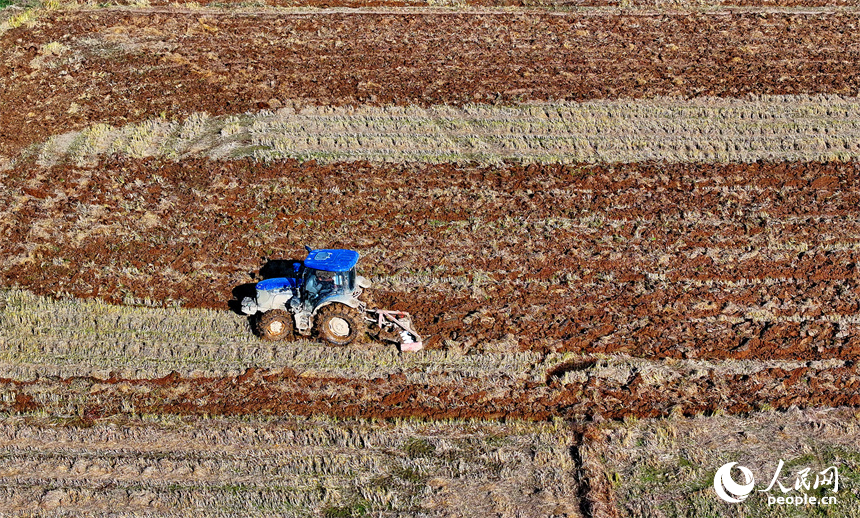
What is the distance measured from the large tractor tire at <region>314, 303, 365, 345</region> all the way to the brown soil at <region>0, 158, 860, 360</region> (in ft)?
3.53

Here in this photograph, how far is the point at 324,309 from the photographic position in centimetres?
1214

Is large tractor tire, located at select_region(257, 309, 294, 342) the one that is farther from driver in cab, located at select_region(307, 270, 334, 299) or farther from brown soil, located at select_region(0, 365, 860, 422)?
brown soil, located at select_region(0, 365, 860, 422)

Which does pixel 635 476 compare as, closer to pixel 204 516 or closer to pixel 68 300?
pixel 204 516

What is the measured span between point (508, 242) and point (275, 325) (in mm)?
4256

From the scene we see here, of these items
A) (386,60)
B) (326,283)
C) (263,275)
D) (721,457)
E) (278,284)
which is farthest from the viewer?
(386,60)

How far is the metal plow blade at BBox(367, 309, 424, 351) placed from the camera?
12.3 m

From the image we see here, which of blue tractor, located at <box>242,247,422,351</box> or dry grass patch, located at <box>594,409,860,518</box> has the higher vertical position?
blue tractor, located at <box>242,247,422,351</box>

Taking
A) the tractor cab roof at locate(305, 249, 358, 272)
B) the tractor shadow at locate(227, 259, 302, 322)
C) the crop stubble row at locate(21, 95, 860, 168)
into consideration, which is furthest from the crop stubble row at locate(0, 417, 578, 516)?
the crop stubble row at locate(21, 95, 860, 168)

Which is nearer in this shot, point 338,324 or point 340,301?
point 340,301

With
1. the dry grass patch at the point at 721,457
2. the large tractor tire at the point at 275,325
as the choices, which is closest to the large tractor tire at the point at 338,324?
the large tractor tire at the point at 275,325

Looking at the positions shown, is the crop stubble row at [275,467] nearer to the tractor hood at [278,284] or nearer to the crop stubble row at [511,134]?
the tractor hood at [278,284]

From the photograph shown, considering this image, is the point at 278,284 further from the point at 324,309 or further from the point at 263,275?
the point at 263,275

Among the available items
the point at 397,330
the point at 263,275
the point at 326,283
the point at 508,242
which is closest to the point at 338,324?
the point at 326,283

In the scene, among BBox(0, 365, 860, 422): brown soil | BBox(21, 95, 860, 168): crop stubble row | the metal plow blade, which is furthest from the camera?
BBox(21, 95, 860, 168): crop stubble row
